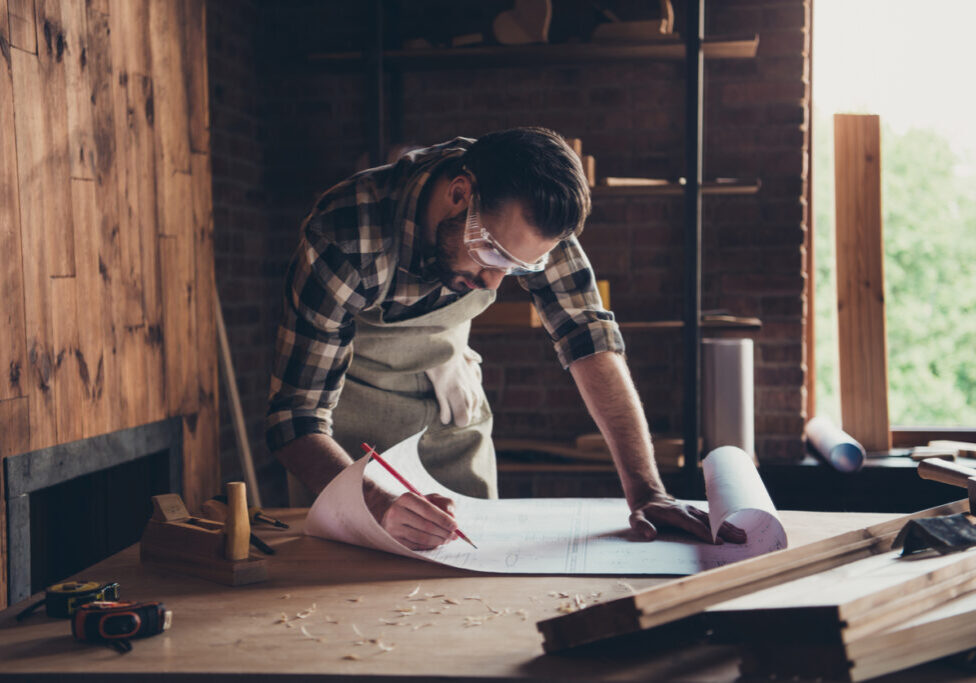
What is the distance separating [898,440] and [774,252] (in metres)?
0.92

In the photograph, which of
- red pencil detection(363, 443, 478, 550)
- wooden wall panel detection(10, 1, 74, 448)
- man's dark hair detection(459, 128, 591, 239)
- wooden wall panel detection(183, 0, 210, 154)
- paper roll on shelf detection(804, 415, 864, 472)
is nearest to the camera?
red pencil detection(363, 443, 478, 550)

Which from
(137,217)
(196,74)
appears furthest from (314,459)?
(196,74)

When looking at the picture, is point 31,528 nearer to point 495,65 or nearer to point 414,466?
Answer: point 414,466

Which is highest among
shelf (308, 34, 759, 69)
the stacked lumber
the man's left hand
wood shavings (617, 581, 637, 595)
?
shelf (308, 34, 759, 69)

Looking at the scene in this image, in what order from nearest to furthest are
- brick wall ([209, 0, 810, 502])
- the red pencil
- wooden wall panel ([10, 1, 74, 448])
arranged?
the red pencil, wooden wall panel ([10, 1, 74, 448]), brick wall ([209, 0, 810, 502])

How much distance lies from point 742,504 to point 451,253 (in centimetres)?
76

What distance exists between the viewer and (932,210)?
15.1 feet

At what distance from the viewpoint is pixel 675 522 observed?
1464 mm

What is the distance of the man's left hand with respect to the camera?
1384 millimetres

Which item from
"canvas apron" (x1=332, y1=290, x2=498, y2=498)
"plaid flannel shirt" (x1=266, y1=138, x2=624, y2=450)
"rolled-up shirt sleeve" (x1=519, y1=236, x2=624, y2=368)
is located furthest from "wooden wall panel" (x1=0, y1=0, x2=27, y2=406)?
"rolled-up shirt sleeve" (x1=519, y1=236, x2=624, y2=368)

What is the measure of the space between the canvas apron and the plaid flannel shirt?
10 centimetres

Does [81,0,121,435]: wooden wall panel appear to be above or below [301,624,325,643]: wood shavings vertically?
above

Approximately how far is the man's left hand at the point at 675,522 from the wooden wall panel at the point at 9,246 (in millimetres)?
1249

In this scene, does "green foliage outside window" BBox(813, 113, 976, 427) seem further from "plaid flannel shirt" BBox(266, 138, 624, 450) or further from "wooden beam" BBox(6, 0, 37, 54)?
"wooden beam" BBox(6, 0, 37, 54)
